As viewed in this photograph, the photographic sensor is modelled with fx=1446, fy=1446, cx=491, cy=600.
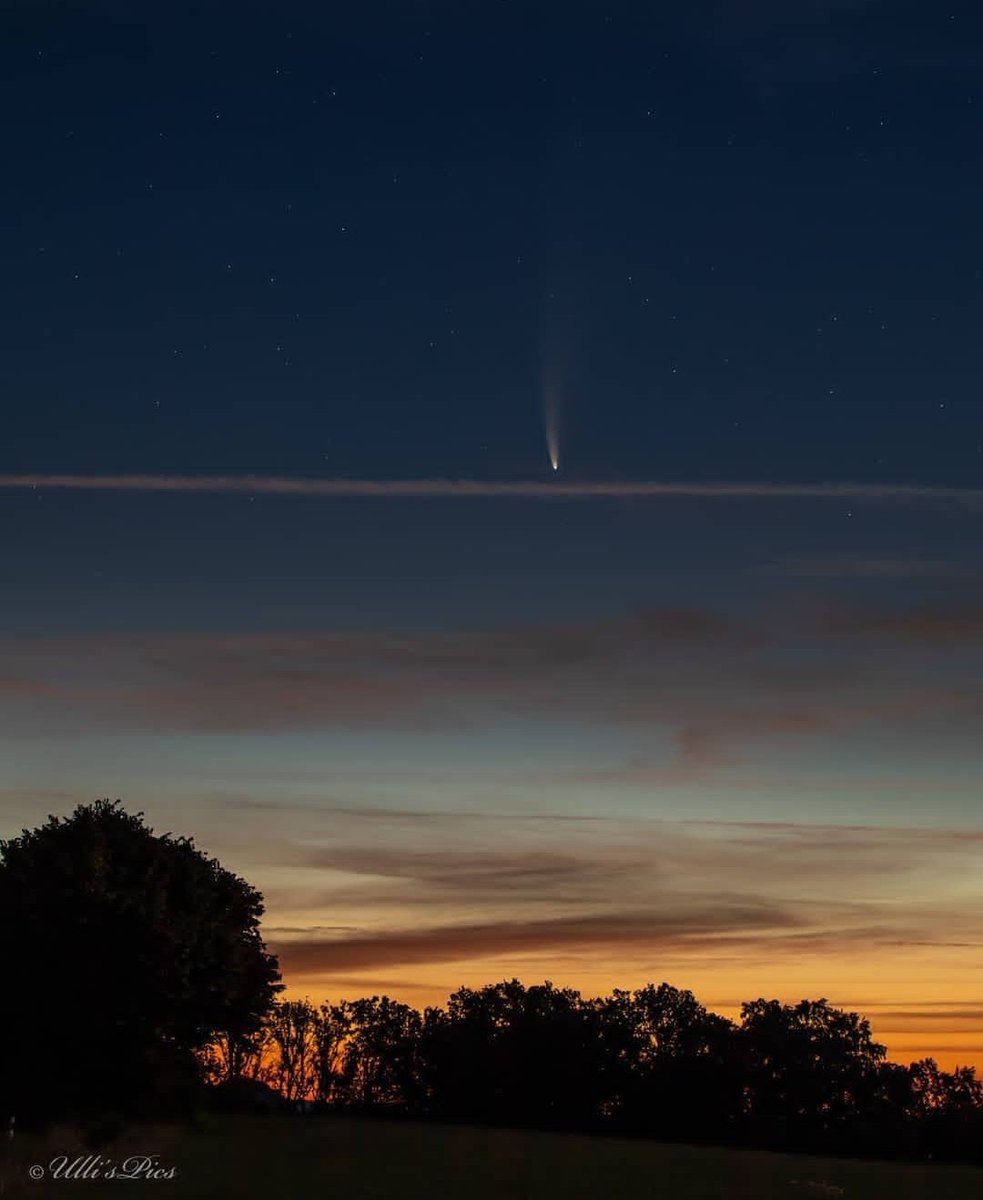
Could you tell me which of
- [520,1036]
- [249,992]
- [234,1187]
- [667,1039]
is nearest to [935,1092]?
[667,1039]

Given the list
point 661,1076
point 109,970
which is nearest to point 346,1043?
point 661,1076

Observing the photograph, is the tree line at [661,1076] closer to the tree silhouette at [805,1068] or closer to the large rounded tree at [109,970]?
the tree silhouette at [805,1068]

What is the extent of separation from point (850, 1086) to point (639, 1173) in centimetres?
8548

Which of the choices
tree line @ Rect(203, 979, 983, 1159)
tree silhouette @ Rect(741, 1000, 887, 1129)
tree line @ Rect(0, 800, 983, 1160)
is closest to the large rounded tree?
tree line @ Rect(0, 800, 983, 1160)

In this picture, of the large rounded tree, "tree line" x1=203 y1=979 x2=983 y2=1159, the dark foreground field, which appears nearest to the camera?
the dark foreground field

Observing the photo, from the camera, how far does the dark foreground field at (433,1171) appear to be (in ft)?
143

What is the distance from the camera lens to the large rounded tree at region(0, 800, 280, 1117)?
216ft

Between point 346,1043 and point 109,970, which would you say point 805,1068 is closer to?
point 346,1043

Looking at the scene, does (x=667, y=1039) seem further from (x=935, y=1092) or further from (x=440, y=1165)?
(x=440, y=1165)

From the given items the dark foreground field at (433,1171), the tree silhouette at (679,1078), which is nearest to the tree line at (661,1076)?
the tree silhouette at (679,1078)

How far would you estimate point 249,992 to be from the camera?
2906 inches

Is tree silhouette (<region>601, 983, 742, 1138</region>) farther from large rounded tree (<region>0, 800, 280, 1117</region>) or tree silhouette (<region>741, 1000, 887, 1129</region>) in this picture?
large rounded tree (<region>0, 800, 280, 1117</region>)

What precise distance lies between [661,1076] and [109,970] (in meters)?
74.1

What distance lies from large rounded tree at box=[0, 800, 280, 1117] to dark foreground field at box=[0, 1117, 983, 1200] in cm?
401
